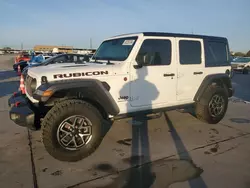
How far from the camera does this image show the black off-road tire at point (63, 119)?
3.41 m

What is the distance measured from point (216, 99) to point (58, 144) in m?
3.77

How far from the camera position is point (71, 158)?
3564mm

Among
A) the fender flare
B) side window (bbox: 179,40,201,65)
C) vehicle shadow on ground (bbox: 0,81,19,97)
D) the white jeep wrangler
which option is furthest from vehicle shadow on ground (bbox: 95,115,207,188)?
vehicle shadow on ground (bbox: 0,81,19,97)

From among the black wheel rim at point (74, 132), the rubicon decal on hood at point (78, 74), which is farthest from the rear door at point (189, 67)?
the black wheel rim at point (74, 132)

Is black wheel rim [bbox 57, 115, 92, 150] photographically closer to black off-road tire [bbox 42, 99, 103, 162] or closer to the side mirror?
black off-road tire [bbox 42, 99, 103, 162]

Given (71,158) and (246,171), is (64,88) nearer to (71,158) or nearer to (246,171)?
(71,158)

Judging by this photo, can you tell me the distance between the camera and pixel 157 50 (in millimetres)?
4430

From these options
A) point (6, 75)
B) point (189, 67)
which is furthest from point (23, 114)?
point (6, 75)

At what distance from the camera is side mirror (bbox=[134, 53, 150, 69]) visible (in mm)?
3980

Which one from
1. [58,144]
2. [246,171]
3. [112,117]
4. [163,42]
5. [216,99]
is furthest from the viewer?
[216,99]

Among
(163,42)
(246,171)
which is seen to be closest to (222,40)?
(163,42)

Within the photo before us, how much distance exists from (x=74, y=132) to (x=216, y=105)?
11.5 ft

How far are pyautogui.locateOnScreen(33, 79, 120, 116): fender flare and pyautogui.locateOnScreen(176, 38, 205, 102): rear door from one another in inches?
65.3

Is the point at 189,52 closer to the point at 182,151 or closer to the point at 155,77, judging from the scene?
the point at 155,77
